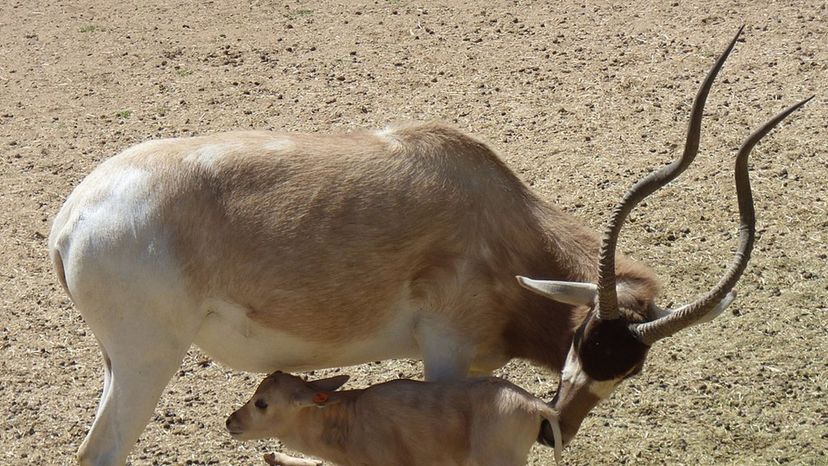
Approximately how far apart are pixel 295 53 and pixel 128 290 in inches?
304

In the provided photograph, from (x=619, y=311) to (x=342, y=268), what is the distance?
5.11ft

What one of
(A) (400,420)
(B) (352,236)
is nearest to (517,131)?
(B) (352,236)

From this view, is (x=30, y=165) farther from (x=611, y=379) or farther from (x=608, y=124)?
(x=611, y=379)

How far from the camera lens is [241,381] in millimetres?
8578

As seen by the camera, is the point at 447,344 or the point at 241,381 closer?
the point at 447,344

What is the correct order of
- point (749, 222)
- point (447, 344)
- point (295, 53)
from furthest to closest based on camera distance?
point (295, 53), point (447, 344), point (749, 222)

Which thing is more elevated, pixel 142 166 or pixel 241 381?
pixel 142 166

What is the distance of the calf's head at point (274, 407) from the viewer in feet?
22.6

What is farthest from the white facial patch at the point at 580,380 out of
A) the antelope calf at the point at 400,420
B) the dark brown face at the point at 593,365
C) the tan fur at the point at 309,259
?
the antelope calf at the point at 400,420

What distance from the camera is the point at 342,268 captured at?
21.3ft

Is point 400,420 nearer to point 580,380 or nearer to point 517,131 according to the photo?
point 580,380

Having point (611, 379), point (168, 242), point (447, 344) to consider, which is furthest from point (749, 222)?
point (168, 242)

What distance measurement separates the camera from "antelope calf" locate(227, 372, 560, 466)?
20.7ft

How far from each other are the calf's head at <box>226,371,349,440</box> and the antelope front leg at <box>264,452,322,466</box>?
494 mm
